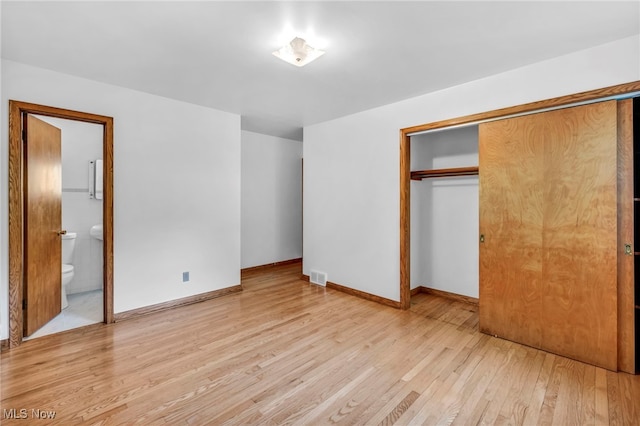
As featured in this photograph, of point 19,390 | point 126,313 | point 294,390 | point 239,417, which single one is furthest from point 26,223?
point 294,390

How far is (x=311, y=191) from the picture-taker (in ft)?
15.4

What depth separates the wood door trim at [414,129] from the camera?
7.49 ft

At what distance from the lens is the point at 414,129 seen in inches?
132

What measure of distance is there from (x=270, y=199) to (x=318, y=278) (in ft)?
6.21

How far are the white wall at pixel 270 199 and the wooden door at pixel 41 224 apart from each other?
2501mm

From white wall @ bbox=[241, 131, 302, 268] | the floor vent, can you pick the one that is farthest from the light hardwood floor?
white wall @ bbox=[241, 131, 302, 268]

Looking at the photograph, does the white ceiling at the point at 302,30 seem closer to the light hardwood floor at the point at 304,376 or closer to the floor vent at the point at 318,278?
the light hardwood floor at the point at 304,376

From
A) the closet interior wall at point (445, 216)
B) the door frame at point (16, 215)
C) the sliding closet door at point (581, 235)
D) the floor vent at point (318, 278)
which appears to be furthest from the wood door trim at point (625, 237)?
the door frame at point (16, 215)

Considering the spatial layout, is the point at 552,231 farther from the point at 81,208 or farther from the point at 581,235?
the point at 81,208

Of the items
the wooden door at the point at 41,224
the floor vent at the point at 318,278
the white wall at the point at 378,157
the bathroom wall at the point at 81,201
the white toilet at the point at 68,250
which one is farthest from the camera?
the floor vent at the point at 318,278

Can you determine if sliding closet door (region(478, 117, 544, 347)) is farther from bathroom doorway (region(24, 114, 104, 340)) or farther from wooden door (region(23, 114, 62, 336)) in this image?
bathroom doorway (region(24, 114, 104, 340))

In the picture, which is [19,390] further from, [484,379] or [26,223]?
[484,379]

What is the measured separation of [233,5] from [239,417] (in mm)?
2456

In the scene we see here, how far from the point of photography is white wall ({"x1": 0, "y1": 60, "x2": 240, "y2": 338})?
276 centimetres
